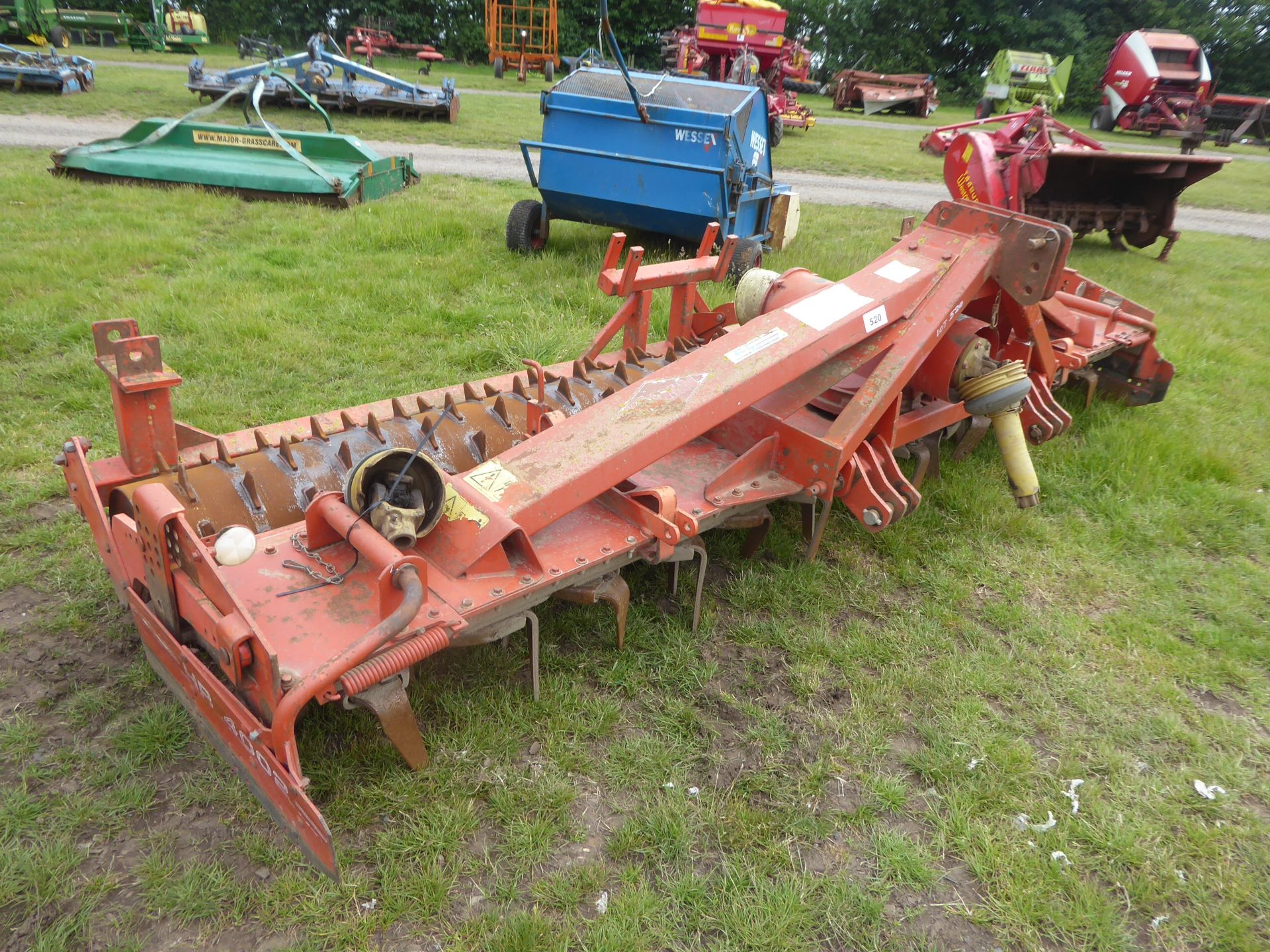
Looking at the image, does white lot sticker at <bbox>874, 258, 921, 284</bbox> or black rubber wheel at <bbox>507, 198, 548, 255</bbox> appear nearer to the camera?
white lot sticker at <bbox>874, 258, 921, 284</bbox>

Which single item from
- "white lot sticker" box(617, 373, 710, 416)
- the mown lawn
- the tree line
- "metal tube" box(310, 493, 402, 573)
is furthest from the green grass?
the tree line

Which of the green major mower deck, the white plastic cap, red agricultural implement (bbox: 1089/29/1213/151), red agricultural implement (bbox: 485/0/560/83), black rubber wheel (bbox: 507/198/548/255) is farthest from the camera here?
red agricultural implement (bbox: 485/0/560/83)

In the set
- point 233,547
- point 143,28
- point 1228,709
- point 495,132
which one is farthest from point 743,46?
point 143,28

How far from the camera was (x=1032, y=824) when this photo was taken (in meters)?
2.40

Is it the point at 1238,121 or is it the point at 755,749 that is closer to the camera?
the point at 755,749

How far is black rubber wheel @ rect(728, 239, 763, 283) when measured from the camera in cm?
640

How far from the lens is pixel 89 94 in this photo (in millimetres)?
13781

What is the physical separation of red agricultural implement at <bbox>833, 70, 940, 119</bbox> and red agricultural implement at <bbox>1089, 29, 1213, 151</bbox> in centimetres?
463

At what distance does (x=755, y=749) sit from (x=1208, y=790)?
4.49 ft

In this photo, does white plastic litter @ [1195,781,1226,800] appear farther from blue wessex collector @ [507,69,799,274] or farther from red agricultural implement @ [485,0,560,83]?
red agricultural implement @ [485,0,560,83]

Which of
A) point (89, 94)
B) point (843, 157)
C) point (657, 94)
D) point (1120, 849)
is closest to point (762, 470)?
point (1120, 849)

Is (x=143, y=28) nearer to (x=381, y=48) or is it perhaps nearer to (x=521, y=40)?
(x=381, y=48)

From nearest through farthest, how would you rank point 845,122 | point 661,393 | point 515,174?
point 661,393, point 515,174, point 845,122

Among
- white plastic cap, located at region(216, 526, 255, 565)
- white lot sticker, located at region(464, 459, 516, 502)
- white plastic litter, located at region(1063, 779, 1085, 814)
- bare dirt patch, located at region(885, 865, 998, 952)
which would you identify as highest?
white plastic cap, located at region(216, 526, 255, 565)
